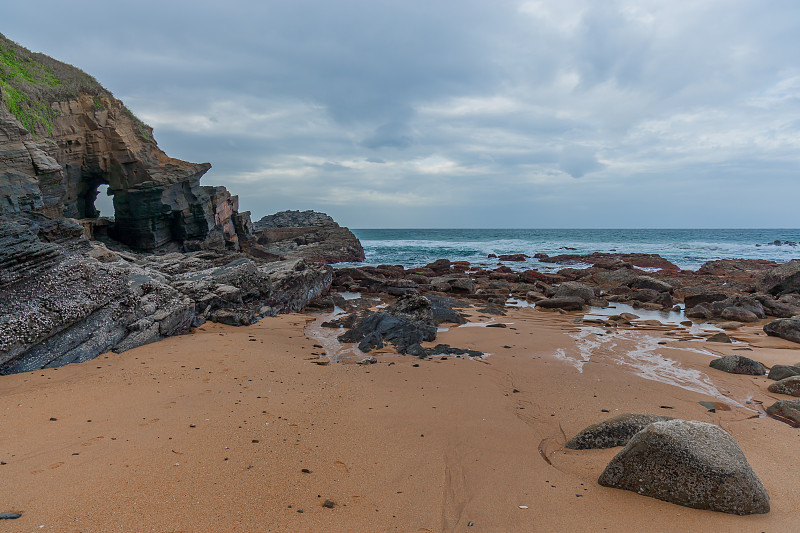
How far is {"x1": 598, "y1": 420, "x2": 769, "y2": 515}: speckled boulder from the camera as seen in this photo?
2.75 m

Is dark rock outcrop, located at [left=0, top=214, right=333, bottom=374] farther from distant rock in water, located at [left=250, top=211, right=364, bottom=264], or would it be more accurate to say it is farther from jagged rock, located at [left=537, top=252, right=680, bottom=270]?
jagged rock, located at [left=537, top=252, right=680, bottom=270]

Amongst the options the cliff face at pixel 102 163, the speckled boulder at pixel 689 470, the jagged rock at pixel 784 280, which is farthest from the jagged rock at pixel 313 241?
the speckled boulder at pixel 689 470

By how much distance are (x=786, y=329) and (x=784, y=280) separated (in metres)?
8.49

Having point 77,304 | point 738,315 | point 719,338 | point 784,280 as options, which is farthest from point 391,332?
→ point 784,280

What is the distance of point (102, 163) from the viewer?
2086 centimetres

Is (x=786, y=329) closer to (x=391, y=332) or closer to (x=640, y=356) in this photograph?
(x=640, y=356)

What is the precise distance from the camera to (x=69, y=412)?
13.7 feet

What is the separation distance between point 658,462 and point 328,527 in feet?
7.66

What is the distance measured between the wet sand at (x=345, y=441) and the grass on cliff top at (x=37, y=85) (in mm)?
16888

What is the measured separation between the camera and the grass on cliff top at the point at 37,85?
16.6m

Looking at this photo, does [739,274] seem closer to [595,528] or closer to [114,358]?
[595,528]

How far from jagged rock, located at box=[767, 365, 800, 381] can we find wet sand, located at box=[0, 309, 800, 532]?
270 mm

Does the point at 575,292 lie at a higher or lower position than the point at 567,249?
lower

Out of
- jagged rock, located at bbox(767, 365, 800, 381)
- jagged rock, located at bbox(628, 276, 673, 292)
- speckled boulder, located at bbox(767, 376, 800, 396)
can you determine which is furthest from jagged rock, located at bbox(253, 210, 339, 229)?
speckled boulder, located at bbox(767, 376, 800, 396)
